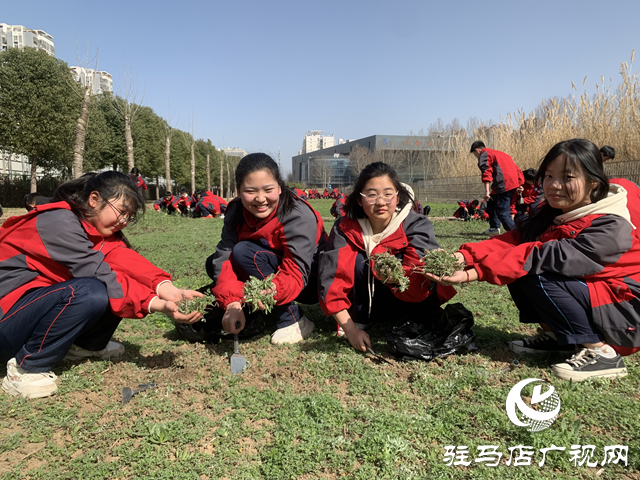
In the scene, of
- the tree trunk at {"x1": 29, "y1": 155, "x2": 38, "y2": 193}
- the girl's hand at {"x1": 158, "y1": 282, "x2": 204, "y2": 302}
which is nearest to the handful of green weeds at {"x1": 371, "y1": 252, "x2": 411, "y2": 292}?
the girl's hand at {"x1": 158, "y1": 282, "x2": 204, "y2": 302}

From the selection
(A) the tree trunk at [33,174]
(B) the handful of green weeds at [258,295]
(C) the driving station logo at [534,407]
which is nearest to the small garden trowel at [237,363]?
(B) the handful of green weeds at [258,295]

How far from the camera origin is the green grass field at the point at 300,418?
1843 mm

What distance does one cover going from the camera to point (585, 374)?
8.01 feet

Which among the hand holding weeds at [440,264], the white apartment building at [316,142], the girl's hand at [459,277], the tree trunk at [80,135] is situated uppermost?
the white apartment building at [316,142]

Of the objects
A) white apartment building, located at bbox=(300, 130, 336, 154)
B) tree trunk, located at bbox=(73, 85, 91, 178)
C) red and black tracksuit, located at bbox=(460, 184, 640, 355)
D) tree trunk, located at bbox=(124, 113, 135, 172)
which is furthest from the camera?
white apartment building, located at bbox=(300, 130, 336, 154)

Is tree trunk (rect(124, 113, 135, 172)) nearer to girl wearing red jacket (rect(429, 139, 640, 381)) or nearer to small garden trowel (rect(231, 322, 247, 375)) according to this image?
small garden trowel (rect(231, 322, 247, 375))

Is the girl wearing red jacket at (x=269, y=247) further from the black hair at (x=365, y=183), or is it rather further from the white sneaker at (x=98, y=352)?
the white sneaker at (x=98, y=352)

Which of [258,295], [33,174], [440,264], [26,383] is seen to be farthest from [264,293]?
[33,174]

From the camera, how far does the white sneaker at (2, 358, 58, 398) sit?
2459 mm

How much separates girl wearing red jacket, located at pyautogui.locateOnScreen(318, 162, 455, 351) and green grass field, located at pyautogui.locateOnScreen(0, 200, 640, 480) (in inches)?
15.2

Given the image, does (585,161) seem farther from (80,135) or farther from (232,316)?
(80,135)

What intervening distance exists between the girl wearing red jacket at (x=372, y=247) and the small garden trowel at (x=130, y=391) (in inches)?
48.9

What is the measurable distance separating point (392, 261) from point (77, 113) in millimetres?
23968

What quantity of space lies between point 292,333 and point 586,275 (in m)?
2.05
